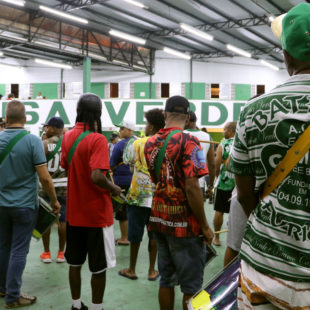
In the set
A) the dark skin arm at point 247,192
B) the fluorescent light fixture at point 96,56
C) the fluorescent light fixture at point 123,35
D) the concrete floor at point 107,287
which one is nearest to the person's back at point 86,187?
the concrete floor at point 107,287

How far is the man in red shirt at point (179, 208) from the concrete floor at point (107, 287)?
90 cm

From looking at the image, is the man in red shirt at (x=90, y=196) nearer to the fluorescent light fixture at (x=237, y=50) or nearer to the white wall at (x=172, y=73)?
the fluorescent light fixture at (x=237, y=50)

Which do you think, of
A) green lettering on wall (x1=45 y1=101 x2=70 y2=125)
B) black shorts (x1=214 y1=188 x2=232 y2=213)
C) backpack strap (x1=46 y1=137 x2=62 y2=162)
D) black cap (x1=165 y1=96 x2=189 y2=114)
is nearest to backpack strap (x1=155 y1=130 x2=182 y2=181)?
black cap (x1=165 y1=96 x2=189 y2=114)

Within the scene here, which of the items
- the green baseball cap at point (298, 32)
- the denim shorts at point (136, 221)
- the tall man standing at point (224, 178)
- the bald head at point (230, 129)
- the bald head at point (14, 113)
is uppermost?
the green baseball cap at point (298, 32)

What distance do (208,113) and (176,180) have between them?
264 inches

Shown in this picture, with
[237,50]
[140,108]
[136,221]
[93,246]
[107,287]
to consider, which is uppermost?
[237,50]

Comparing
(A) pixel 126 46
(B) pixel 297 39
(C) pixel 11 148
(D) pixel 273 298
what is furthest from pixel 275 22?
(A) pixel 126 46

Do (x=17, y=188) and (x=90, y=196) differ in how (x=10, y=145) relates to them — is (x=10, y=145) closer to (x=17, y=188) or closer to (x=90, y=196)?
(x=17, y=188)

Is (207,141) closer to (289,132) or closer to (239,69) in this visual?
(289,132)

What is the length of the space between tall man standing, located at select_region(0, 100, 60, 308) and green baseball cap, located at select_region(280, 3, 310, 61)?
2.25 meters

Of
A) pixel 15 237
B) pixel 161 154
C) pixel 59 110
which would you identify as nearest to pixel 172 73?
pixel 59 110

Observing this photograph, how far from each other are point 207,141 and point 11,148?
2338 mm

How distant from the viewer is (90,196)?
2.47 meters

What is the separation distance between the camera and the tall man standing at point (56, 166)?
12.4 feet
